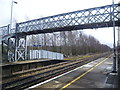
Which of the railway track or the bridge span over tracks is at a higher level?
the bridge span over tracks

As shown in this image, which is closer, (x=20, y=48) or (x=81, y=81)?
(x=81, y=81)

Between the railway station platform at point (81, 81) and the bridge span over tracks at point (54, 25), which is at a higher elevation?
the bridge span over tracks at point (54, 25)

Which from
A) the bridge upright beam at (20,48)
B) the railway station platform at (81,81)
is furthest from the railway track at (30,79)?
the bridge upright beam at (20,48)

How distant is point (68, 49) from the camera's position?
2064 inches

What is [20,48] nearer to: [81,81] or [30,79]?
[30,79]

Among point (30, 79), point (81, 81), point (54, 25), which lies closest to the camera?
point (81, 81)

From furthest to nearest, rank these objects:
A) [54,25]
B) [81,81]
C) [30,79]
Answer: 1. [54,25]
2. [30,79]
3. [81,81]

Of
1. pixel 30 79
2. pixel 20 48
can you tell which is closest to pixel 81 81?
pixel 30 79

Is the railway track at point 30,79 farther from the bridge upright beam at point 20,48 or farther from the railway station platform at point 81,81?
the bridge upright beam at point 20,48

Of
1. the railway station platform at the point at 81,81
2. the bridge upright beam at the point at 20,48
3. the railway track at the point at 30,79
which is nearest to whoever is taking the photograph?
the railway station platform at the point at 81,81

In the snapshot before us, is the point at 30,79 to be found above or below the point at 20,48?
below

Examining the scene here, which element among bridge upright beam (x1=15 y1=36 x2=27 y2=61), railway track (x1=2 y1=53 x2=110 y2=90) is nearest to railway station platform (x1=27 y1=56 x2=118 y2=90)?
railway track (x1=2 y1=53 x2=110 y2=90)

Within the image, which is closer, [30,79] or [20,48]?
[30,79]

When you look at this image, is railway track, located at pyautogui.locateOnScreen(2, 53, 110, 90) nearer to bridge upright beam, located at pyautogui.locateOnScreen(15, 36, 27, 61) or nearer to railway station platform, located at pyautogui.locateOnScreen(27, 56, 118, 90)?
railway station platform, located at pyautogui.locateOnScreen(27, 56, 118, 90)
